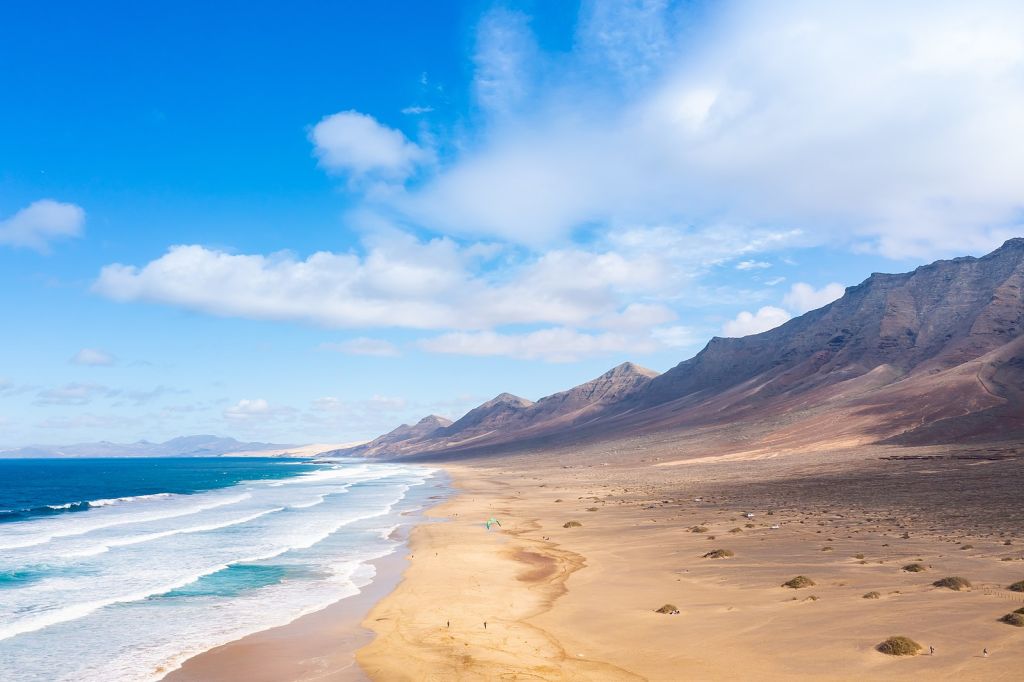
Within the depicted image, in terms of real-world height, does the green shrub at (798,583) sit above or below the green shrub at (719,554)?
above

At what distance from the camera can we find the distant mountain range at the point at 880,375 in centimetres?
9475

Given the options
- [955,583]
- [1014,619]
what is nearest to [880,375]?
[955,583]

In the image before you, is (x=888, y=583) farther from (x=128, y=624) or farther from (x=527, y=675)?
(x=128, y=624)

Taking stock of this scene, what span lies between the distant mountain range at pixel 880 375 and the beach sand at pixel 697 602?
60.9 m

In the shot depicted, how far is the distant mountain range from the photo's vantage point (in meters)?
94.8

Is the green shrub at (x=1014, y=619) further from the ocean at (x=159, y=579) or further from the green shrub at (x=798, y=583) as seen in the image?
the ocean at (x=159, y=579)

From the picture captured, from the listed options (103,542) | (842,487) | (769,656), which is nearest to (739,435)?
(842,487)

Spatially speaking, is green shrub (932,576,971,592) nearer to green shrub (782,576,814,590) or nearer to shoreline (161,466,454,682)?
green shrub (782,576,814,590)

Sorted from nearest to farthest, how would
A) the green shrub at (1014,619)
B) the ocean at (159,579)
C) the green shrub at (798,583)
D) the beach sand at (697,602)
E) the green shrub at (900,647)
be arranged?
the green shrub at (900,647) → the green shrub at (1014,619) → the beach sand at (697,602) → the ocean at (159,579) → the green shrub at (798,583)

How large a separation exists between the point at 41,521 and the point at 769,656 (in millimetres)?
62957

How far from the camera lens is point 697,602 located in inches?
754

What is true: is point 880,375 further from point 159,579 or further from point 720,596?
point 159,579

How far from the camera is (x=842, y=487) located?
152 ft

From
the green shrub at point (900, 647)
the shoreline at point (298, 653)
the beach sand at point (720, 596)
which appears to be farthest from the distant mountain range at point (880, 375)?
the shoreline at point (298, 653)
